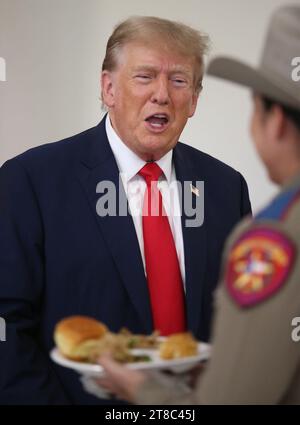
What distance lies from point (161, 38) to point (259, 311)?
0.60 m

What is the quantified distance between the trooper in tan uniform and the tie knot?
0.38m

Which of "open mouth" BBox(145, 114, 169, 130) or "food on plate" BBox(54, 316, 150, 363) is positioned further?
"open mouth" BBox(145, 114, 169, 130)

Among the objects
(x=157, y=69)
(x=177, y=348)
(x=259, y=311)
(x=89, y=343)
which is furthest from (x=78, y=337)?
(x=157, y=69)

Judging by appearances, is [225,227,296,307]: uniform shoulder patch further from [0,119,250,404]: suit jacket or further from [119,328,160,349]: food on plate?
[0,119,250,404]: suit jacket

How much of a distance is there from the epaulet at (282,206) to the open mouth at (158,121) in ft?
1.36

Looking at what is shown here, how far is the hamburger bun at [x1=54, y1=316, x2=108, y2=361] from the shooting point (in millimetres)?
964

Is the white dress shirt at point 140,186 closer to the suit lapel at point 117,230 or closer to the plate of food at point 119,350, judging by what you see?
the suit lapel at point 117,230

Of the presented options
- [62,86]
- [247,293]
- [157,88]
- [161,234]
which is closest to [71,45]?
[62,86]

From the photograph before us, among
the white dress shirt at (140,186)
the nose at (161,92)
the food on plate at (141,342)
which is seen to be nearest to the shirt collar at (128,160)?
the white dress shirt at (140,186)

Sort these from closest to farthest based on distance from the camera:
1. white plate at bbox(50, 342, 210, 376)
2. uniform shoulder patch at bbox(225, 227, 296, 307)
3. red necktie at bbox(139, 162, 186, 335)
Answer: uniform shoulder patch at bbox(225, 227, 296, 307)
white plate at bbox(50, 342, 210, 376)
red necktie at bbox(139, 162, 186, 335)

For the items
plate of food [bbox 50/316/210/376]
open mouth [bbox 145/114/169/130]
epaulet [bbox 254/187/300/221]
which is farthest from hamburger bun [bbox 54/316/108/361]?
open mouth [bbox 145/114/169/130]

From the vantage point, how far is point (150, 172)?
4.18 ft

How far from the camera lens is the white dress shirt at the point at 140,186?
1.25 metres
